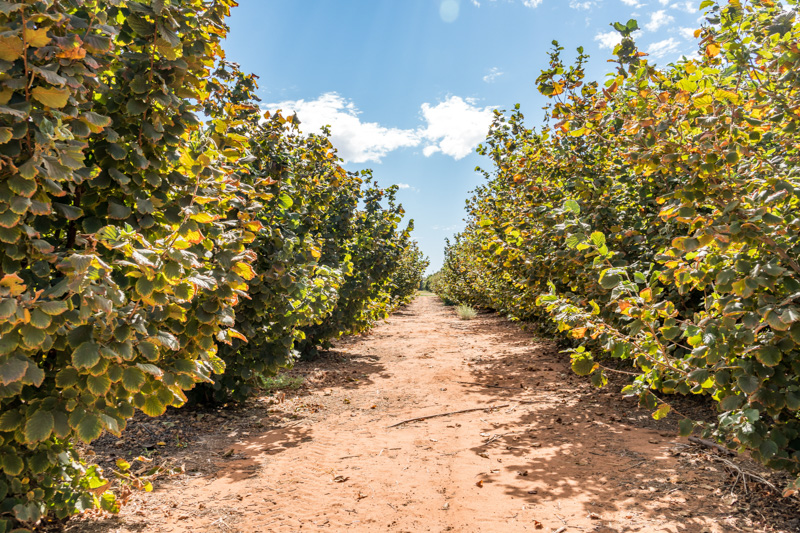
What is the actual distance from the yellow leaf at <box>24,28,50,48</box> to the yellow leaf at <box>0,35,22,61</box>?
36 millimetres

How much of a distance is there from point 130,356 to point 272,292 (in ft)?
12.4

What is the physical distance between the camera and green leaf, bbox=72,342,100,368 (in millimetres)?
1807

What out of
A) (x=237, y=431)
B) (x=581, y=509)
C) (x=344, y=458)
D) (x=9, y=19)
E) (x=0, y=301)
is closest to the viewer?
(x=0, y=301)

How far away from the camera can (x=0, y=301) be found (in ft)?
5.25

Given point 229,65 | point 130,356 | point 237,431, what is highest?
point 229,65

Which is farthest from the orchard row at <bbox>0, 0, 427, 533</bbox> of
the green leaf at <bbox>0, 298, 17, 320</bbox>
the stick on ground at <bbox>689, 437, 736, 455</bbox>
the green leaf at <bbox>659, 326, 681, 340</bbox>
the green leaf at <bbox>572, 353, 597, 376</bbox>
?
the stick on ground at <bbox>689, 437, 736, 455</bbox>

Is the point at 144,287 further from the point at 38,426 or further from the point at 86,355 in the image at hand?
the point at 38,426

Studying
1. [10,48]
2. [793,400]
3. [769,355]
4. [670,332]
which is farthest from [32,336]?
[793,400]

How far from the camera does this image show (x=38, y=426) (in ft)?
6.45

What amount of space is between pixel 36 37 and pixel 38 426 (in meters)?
1.68

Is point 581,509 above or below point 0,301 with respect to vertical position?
below

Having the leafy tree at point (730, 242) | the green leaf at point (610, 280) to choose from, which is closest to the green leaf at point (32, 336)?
the leafy tree at point (730, 242)

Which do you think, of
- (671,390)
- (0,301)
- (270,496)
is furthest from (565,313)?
(0,301)

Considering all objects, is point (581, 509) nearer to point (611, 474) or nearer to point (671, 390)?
point (611, 474)
